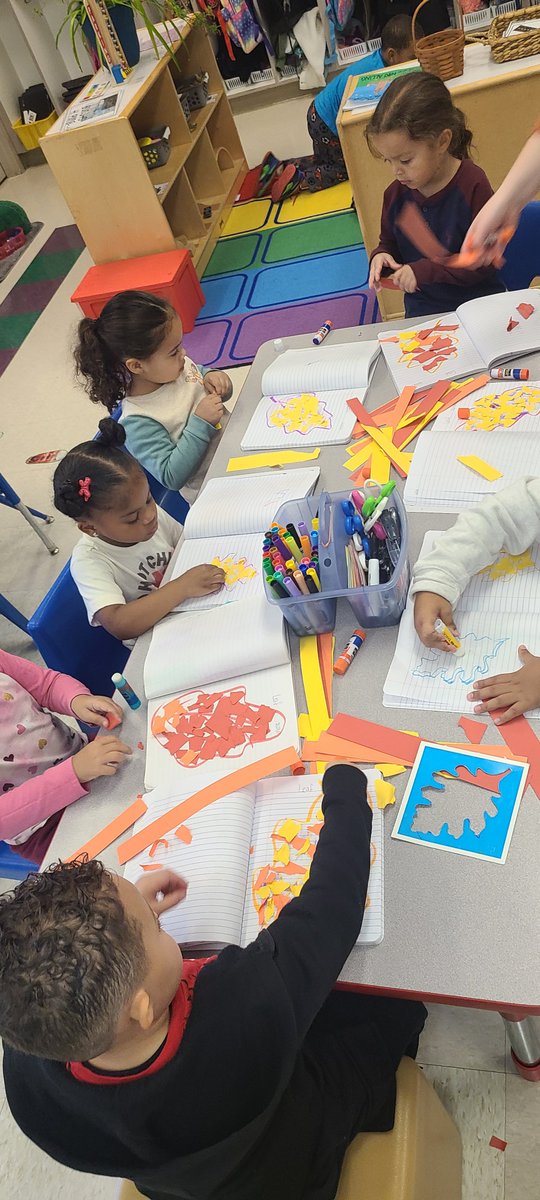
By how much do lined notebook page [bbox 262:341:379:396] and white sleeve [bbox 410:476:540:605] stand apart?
0.61 metres

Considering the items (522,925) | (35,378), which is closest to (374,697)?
(522,925)

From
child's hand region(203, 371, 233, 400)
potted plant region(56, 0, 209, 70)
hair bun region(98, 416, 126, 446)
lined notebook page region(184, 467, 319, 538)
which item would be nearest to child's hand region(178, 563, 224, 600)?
lined notebook page region(184, 467, 319, 538)

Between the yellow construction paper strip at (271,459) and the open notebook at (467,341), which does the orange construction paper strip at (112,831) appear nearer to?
the yellow construction paper strip at (271,459)

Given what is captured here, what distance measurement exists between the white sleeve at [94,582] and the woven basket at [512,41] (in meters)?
2.31

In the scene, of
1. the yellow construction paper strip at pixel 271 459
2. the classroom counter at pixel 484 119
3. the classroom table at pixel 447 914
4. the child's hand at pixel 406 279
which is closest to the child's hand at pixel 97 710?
the classroom table at pixel 447 914

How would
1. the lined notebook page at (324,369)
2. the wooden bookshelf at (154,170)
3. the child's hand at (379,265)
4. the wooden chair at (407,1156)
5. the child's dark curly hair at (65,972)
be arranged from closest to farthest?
the child's dark curly hair at (65,972) → the wooden chair at (407,1156) → the lined notebook page at (324,369) → the child's hand at (379,265) → the wooden bookshelf at (154,170)

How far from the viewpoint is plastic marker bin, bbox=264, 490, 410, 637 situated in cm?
109

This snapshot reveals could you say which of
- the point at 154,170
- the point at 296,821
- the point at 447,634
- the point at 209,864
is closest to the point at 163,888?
the point at 209,864

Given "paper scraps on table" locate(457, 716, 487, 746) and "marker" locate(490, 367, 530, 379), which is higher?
"marker" locate(490, 367, 530, 379)

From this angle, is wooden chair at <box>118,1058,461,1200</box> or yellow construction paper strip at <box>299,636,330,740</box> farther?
yellow construction paper strip at <box>299,636,330,740</box>

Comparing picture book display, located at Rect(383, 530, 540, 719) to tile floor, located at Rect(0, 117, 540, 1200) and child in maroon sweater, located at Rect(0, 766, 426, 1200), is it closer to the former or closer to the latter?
child in maroon sweater, located at Rect(0, 766, 426, 1200)

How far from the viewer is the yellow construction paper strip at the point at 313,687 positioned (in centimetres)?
107

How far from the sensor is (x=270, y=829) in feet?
3.23

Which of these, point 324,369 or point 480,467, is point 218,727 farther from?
point 324,369
